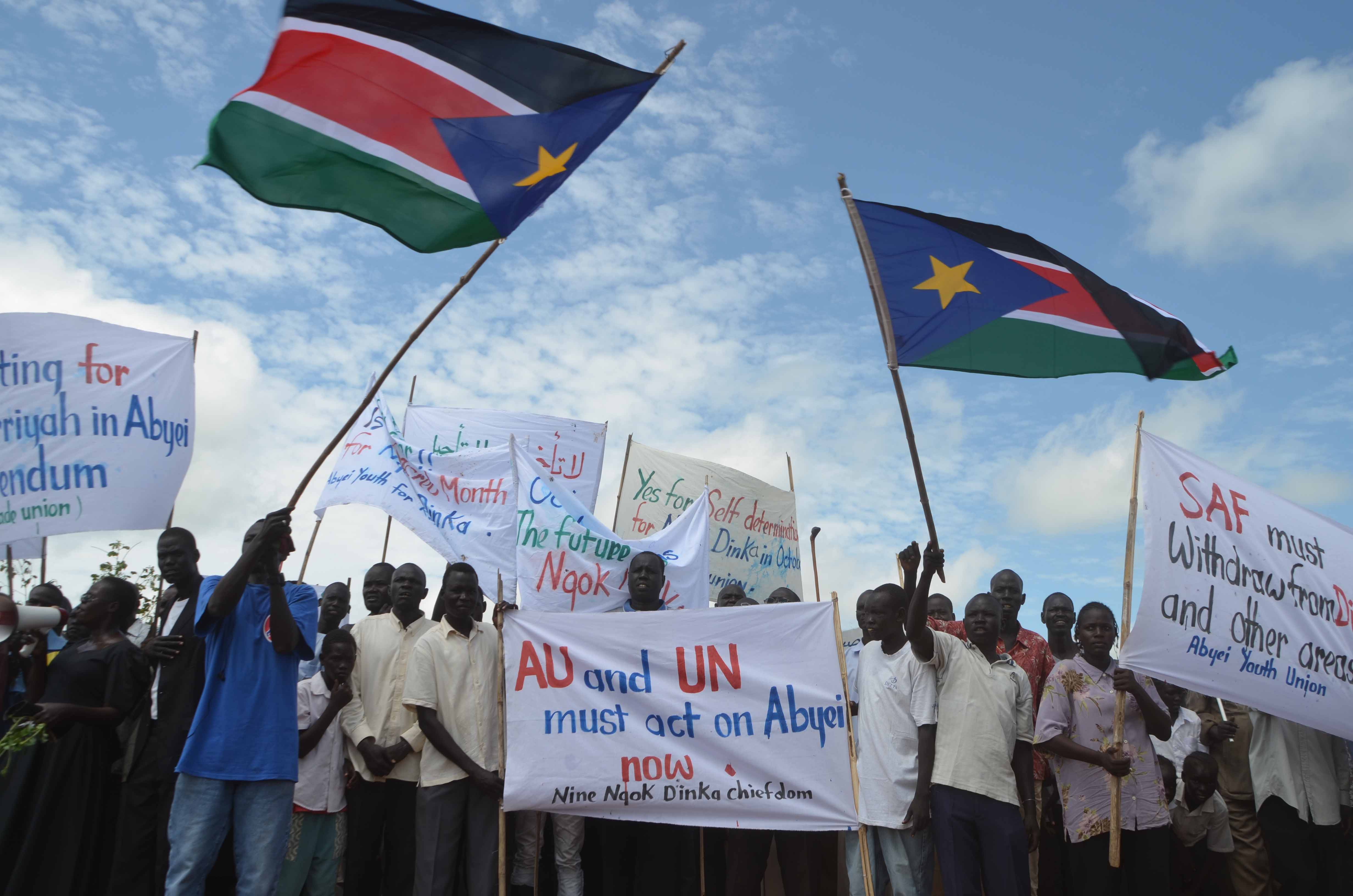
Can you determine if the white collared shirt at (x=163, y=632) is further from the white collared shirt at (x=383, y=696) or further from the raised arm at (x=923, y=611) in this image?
the raised arm at (x=923, y=611)

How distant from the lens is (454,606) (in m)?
6.41

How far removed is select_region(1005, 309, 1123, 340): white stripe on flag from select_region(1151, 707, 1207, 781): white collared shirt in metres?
3.10

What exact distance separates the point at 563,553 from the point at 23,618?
10.9 ft

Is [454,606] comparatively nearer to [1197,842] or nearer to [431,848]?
[431,848]

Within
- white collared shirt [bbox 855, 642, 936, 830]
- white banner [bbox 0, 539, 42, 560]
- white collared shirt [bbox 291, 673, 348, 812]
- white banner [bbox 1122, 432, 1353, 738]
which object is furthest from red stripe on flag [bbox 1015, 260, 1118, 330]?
white banner [bbox 0, 539, 42, 560]

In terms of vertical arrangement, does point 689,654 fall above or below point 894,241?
below

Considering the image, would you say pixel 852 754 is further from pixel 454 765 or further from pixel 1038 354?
pixel 1038 354

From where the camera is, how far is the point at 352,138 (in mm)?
5664

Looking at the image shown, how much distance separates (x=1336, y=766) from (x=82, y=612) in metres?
8.52

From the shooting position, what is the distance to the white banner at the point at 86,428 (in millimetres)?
6469

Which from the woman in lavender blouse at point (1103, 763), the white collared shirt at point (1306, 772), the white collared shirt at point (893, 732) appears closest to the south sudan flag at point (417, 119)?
the white collared shirt at point (893, 732)

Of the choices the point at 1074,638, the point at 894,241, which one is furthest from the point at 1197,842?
the point at 894,241

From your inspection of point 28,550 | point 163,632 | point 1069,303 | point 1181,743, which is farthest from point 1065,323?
point 28,550

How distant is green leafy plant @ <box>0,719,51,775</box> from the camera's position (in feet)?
16.7
